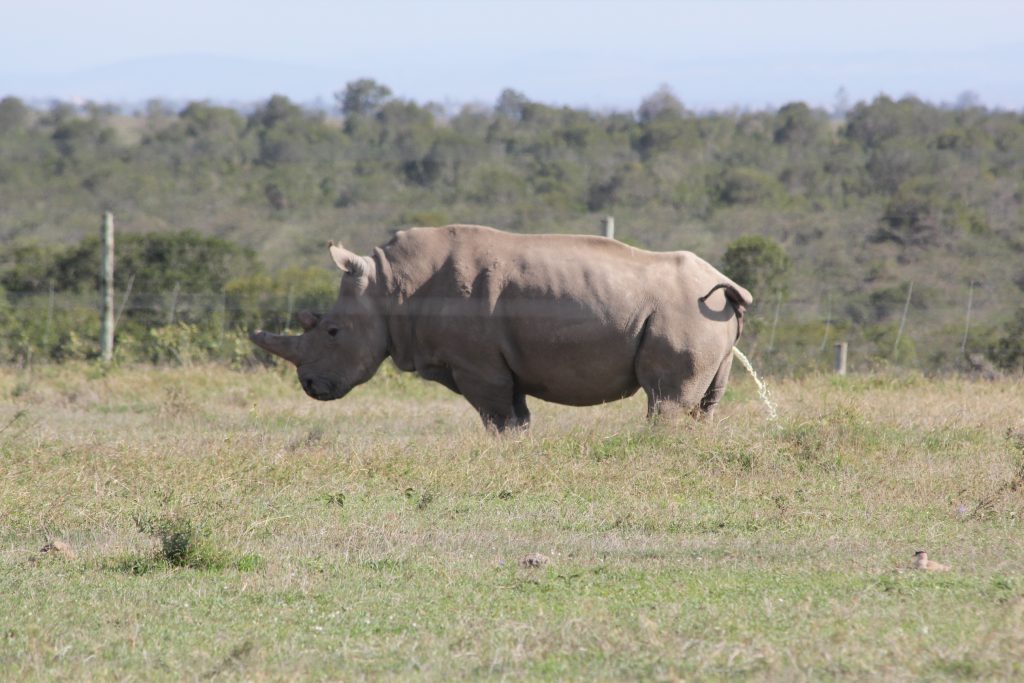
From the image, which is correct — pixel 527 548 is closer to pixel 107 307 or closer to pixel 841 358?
pixel 841 358

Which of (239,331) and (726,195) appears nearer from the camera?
(239,331)

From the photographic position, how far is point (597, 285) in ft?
34.1

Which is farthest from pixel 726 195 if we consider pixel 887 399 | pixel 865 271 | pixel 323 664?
pixel 323 664

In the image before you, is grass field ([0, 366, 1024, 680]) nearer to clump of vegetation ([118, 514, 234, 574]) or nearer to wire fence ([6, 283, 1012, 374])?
clump of vegetation ([118, 514, 234, 574])

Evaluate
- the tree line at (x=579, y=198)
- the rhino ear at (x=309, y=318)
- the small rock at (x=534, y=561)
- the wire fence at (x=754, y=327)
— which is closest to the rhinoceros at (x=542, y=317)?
the rhino ear at (x=309, y=318)

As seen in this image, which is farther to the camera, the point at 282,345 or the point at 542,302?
the point at 282,345

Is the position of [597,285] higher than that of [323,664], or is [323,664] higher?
[597,285]

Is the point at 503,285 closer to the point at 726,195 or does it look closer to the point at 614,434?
the point at 614,434

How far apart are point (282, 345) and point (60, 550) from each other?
4.46 m

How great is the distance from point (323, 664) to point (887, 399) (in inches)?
339

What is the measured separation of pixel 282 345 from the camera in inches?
451

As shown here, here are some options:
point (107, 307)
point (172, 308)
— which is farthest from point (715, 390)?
point (172, 308)

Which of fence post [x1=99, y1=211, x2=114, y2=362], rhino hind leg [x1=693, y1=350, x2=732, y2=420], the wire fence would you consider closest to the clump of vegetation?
rhino hind leg [x1=693, y1=350, x2=732, y2=420]

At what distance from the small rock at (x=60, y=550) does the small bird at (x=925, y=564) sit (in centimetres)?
390
